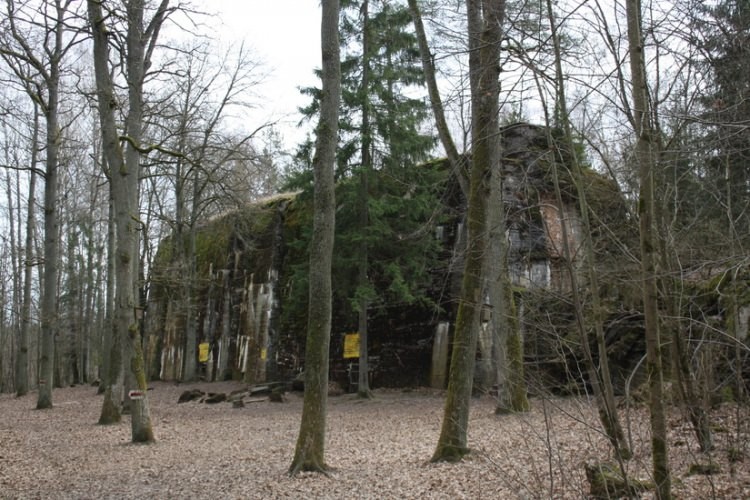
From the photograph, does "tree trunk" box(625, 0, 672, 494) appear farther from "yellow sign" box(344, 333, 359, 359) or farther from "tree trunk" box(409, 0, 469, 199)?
"yellow sign" box(344, 333, 359, 359)

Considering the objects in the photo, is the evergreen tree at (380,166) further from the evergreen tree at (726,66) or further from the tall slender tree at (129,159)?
the evergreen tree at (726,66)

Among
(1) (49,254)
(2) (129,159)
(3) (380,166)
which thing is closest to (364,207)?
(3) (380,166)

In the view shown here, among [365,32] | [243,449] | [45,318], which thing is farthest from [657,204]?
[45,318]

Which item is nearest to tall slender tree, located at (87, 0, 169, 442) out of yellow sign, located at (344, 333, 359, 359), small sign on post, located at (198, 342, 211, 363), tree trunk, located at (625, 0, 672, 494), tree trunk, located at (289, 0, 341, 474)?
tree trunk, located at (289, 0, 341, 474)

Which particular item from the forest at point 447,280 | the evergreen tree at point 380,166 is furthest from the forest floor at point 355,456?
the evergreen tree at point 380,166

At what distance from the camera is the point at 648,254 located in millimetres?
4703

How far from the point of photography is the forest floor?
596 cm

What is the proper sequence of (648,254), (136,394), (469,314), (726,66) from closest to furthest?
1. (648,254)
2. (726,66)
3. (469,314)
4. (136,394)

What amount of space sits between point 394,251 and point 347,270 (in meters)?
1.38

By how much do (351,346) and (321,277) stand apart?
35.1 ft

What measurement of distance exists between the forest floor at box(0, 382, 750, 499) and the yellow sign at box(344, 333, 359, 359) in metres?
3.39

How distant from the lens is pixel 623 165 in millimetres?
5867

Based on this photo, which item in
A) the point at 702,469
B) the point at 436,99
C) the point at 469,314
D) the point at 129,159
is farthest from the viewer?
the point at 129,159

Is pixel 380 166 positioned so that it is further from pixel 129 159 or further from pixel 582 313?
pixel 582 313
